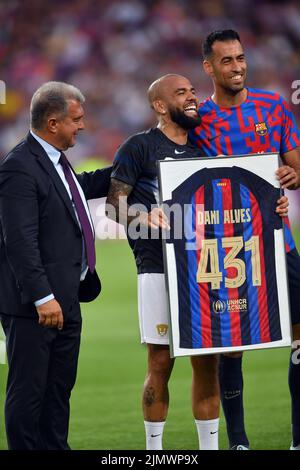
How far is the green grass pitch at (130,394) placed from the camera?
5231 mm

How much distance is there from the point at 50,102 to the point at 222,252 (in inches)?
39.0

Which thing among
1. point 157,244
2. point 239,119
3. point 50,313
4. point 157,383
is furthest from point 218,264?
point 50,313

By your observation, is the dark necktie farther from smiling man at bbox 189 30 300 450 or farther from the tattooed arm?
smiling man at bbox 189 30 300 450

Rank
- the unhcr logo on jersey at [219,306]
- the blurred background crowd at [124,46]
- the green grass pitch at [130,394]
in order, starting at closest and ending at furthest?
1. the unhcr logo on jersey at [219,306]
2. the green grass pitch at [130,394]
3. the blurred background crowd at [124,46]

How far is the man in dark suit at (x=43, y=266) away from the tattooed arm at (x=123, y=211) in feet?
0.77

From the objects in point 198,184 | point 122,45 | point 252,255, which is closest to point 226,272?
point 252,255

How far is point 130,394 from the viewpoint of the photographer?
Result: 662cm

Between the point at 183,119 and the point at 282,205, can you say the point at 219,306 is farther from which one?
the point at 183,119

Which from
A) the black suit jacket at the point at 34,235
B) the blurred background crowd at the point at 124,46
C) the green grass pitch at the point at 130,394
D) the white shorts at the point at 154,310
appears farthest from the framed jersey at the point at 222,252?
the blurred background crowd at the point at 124,46

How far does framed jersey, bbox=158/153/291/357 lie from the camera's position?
413cm

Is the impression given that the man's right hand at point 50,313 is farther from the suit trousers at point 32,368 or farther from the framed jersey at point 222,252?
the framed jersey at point 222,252

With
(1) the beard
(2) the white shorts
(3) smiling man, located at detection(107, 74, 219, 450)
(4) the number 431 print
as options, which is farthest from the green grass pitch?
(1) the beard

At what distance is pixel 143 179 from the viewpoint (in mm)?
4297
